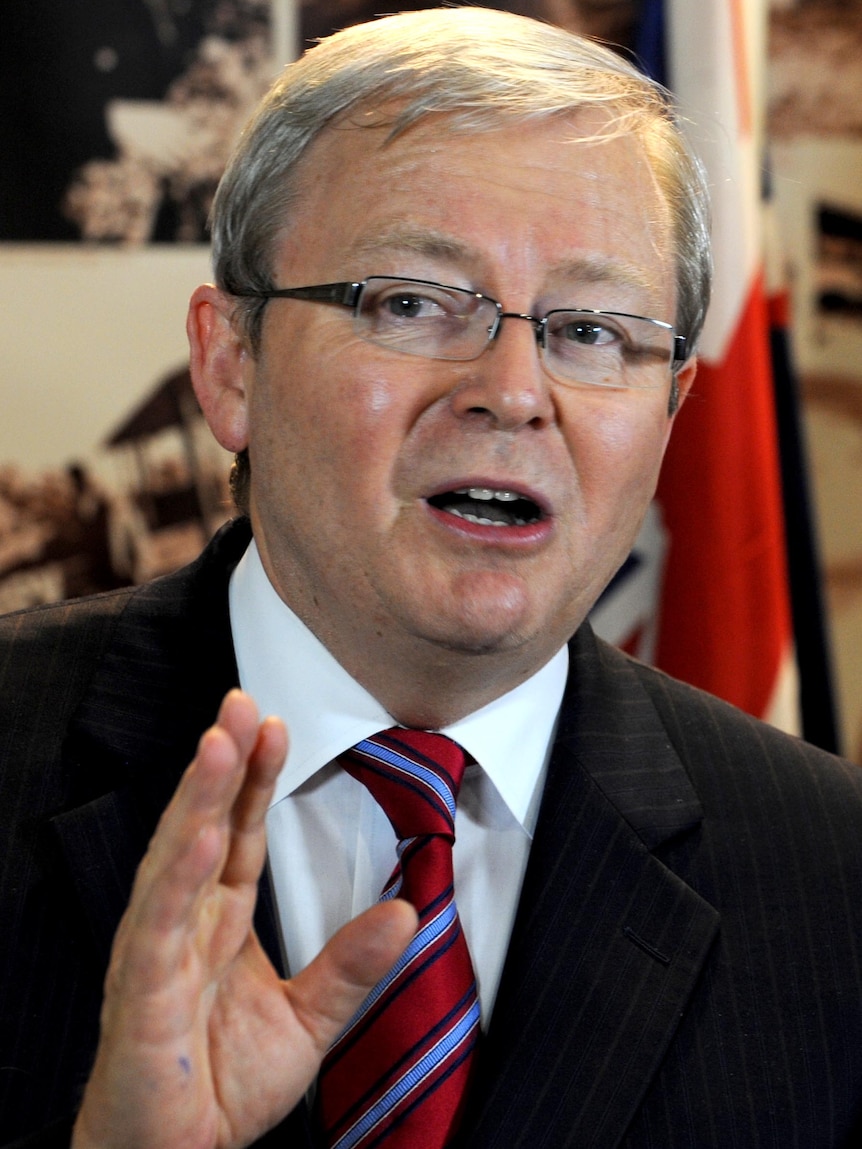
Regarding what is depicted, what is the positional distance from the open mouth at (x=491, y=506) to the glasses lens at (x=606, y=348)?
0.15 metres

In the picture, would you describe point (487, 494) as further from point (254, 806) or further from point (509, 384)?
point (254, 806)

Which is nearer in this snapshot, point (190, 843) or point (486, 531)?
point (190, 843)

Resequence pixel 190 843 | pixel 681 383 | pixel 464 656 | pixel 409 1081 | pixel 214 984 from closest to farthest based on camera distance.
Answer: pixel 190 843, pixel 214 984, pixel 409 1081, pixel 464 656, pixel 681 383

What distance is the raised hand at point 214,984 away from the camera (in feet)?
3.22

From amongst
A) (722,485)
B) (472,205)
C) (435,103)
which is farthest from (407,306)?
(722,485)

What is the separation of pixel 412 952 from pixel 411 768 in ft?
0.66

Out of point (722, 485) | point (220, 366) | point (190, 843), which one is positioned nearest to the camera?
point (190, 843)

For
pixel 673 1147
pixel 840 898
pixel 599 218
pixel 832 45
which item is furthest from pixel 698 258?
pixel 832 45

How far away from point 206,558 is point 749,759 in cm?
74

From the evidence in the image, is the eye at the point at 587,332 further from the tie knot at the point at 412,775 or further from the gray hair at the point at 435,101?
the tie knot at the point at 412,775

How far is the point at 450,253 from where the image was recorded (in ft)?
4.76

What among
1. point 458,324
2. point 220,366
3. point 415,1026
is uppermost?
point 458,324

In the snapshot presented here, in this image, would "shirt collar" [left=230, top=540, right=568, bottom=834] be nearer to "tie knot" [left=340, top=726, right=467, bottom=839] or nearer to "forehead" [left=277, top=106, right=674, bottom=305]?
"tie knot" [left=340, top=726, right=467, bottom=839]

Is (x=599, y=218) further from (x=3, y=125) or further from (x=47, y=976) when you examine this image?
(x=3, y=125)
